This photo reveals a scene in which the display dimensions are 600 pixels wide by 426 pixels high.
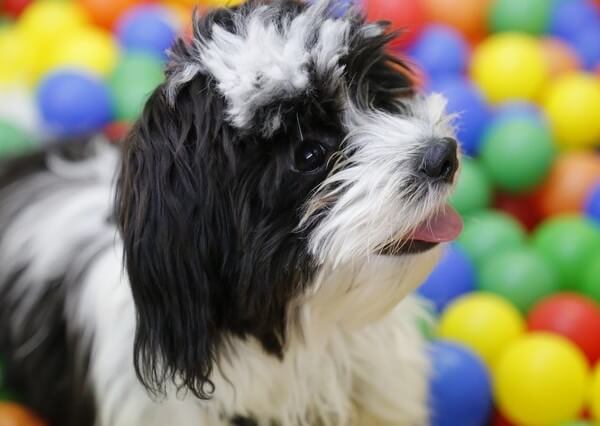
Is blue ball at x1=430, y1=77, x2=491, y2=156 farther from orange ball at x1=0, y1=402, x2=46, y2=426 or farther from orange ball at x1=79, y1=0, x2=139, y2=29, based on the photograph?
orange ball at x1=0, y1=402, x2=46, y2=426

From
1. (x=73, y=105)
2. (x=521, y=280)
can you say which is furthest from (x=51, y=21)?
(x=521, y=280)

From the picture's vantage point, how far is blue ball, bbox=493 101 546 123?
257cm

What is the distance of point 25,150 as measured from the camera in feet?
7.84

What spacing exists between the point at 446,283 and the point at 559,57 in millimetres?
1109

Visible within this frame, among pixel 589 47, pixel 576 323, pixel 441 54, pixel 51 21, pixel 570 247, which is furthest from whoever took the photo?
pixel 51 21

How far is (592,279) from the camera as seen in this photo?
7.14 feet

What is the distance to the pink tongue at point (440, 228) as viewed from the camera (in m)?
1.38

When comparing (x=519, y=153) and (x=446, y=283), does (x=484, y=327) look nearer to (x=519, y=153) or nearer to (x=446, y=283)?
(x=446, y=283)

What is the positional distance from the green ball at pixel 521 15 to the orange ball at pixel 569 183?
0.64m

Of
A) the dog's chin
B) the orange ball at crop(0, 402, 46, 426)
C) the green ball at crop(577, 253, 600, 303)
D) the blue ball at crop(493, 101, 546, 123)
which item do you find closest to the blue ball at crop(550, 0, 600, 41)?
the blue ball at crop(493, 101, 546, 123)

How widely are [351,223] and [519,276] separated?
3.33 feet

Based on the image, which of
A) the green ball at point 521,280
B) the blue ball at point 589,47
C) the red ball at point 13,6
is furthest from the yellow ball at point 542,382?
the red ball at point 13,6

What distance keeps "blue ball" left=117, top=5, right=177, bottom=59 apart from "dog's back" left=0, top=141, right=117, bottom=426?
3.01 feet

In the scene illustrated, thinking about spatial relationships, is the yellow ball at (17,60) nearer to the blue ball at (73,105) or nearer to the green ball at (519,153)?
the blue ball at (73,105)
